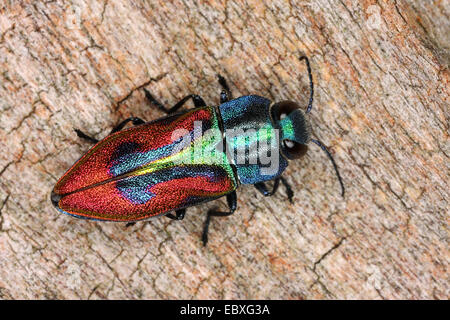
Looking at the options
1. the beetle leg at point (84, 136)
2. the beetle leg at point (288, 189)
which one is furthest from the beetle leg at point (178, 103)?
the beetle leg at point (288, 189)

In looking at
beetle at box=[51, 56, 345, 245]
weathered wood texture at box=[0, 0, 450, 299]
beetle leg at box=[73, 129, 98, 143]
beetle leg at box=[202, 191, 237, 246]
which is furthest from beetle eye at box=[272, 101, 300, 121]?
beetle leg at box=[73, 129, 98, 143]

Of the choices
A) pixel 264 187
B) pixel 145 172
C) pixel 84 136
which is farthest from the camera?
pixel 264 187

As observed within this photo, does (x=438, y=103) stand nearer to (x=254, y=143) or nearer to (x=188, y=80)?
(x=254, y=143)

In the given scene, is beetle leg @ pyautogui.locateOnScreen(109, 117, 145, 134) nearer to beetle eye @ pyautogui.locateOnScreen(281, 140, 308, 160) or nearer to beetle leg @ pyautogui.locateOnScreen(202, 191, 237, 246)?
beetle leg @ pyautogui.locateOnScreen(202, 191, 237, 246)

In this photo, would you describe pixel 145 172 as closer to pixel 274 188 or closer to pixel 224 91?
pixel 224 91

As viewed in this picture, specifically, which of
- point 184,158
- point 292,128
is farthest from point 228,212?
point 292,128

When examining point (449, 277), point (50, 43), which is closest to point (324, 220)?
point (449, 277)
